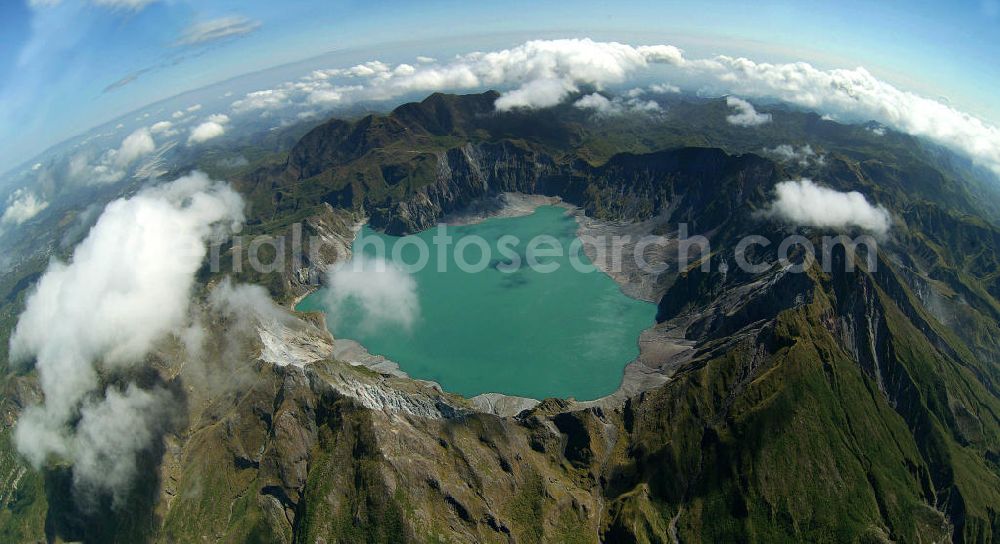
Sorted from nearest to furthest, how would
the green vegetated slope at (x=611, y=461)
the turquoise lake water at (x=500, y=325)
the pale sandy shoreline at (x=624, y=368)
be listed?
the green vegetated slope at (x=611, y=461)
the pale sandy shoreline at (x=624, y=368)
the turquoise lake water at (x=500, y=325)

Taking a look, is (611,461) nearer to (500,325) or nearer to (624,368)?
(624,368)

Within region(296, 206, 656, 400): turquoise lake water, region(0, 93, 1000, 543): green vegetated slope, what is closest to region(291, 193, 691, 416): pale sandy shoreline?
region(296, 206, 656, 400): turquoise lake water

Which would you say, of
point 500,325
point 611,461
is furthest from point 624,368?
point 500,325

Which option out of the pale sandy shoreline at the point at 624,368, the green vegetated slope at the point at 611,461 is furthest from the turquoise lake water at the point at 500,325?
the green vegetated slope at the point at 611,461

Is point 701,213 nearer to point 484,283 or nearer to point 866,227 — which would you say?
point 866,227

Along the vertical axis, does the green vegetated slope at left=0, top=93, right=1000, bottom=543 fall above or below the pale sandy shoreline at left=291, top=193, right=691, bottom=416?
above

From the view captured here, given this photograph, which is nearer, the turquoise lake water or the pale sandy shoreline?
the pale sandy shoreline

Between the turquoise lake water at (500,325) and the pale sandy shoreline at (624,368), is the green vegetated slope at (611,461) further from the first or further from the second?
the turquoise lake water at (500,325)

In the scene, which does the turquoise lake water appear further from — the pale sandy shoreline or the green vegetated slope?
the green vegetated slope

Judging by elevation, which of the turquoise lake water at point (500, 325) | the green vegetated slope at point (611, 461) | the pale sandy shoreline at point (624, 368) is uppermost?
the green vegetated slope at point (611, 461)
